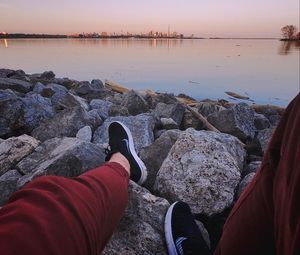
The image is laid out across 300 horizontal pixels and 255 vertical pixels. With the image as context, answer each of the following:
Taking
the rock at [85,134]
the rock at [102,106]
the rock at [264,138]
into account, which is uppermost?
the rock at [85,134]

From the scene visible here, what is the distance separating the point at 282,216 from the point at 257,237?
0.84ft

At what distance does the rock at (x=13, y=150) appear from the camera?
3.08 m

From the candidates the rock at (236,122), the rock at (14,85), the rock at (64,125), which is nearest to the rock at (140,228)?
the rock at (64,125)

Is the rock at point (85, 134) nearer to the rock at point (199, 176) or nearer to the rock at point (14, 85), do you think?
the rock at point (199, 176)

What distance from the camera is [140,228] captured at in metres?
2.10

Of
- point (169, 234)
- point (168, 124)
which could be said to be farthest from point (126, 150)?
point (168, 124)

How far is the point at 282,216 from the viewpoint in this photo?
2.73ft

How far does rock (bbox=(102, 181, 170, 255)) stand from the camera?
198 cm

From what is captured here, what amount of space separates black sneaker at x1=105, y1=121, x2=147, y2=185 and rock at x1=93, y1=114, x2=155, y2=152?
430 millimetres

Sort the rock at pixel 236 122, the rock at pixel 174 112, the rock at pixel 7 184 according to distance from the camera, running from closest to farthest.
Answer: the rock at pixel 7 184 → the rock at pixel 236 122 → the rock at pixel 174 112

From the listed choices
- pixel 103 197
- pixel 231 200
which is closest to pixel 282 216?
pixel 103 197

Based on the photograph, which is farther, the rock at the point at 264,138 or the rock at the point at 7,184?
the rock at the point at 264,138

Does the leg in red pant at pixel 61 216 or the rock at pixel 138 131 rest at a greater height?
the leg in red pant at pixel 61 216

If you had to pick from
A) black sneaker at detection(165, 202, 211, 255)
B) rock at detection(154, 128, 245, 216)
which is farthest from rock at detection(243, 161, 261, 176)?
black sneaker at detection(165, 202, 211, 255)
